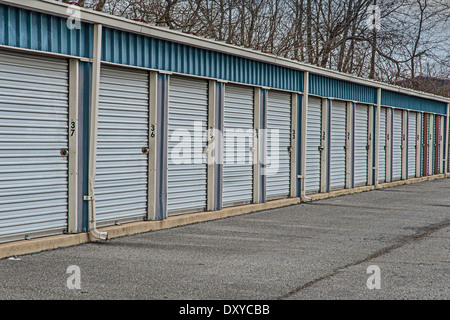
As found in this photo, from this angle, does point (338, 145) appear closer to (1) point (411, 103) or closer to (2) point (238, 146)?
(2) point (238, 146)

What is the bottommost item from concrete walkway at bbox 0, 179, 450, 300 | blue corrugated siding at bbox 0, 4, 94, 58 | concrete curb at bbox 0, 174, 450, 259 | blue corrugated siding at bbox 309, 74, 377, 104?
concrete walkway at bbox 0, 179, 450, 300

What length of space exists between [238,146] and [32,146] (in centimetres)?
578

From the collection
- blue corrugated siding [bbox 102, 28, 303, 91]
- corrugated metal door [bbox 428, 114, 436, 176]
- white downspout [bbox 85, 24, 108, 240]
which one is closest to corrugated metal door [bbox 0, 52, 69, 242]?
white downspout [bbox 85, 24, 108, 240]

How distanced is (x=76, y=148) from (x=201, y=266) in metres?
2.90

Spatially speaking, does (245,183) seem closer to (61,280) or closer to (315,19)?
(61,280)

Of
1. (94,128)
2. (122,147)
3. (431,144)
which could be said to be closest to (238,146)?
(122,147)

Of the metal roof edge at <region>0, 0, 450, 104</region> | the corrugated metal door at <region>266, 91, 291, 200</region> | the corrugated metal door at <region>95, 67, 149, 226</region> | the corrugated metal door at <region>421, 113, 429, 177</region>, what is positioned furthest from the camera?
the corrugated metal door at <region>421, 113, 429, 177</region>

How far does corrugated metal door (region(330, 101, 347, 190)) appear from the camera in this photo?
60.0ft

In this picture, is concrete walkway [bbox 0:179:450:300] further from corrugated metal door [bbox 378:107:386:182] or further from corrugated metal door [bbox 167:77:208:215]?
corrugated metal door [bbox 378:107:386:182]

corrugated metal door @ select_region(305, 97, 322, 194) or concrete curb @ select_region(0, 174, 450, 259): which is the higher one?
corrugated metal door @ select_region(305, 97, 322, 194)

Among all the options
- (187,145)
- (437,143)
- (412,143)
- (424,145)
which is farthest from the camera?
(437,143)

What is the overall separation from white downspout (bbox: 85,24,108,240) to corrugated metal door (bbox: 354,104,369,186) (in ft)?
39.0

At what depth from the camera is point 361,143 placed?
2034cm
